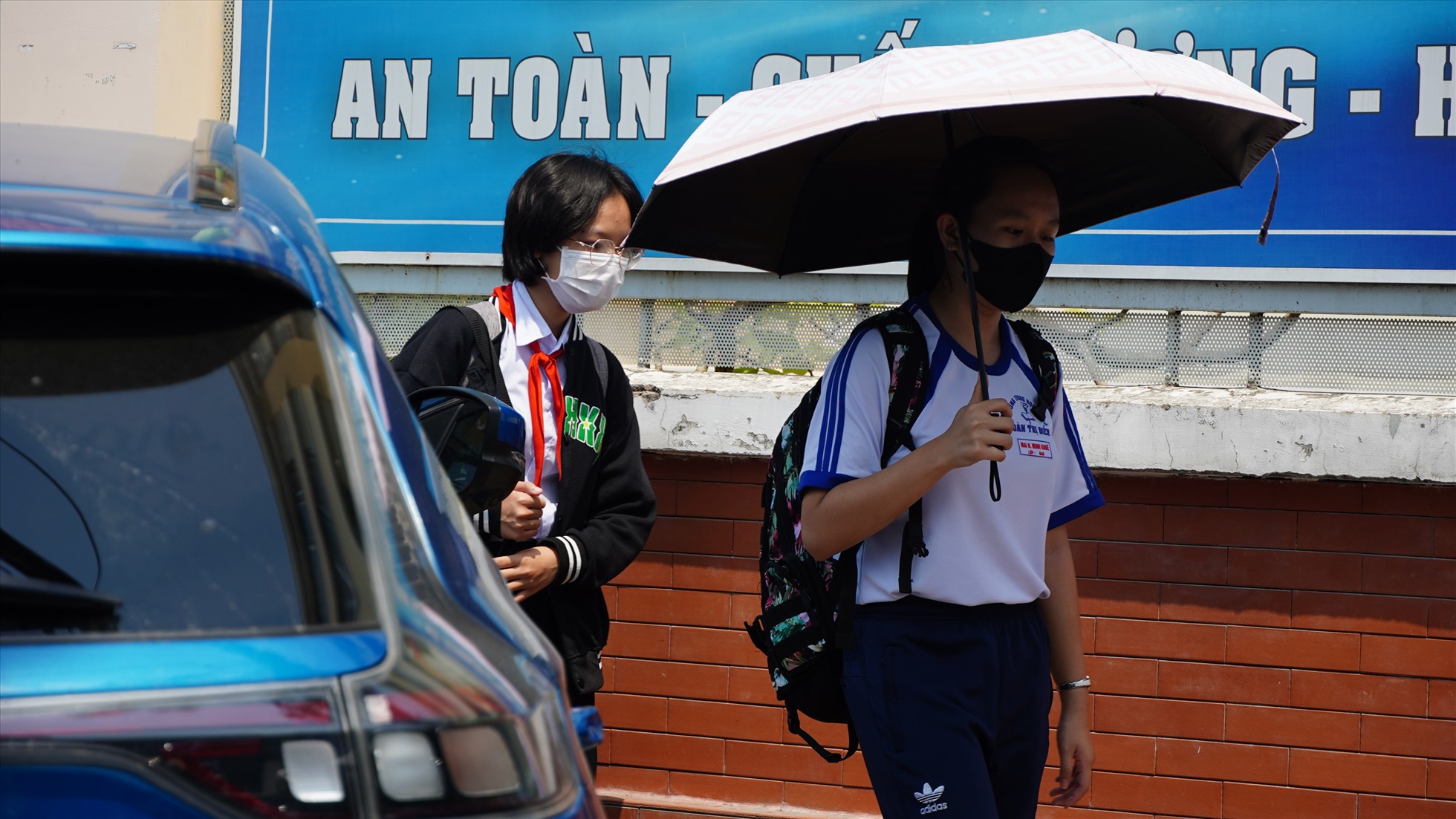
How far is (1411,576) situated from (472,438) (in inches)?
127

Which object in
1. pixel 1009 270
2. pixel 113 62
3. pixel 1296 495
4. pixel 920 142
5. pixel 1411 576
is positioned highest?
pixel 113 62

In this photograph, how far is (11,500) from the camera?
1.23 meters

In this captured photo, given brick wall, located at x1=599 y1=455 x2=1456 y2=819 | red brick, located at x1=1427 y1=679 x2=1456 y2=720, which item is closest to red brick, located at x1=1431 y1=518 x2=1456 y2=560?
brick wall, located at x1=599 y1=455 x2=1456 y2=819

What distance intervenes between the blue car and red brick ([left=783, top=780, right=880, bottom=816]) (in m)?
3.25

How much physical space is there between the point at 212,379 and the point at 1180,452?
3478 millimetres

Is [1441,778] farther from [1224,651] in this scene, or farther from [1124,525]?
[1124,525]

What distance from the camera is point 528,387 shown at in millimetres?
2928

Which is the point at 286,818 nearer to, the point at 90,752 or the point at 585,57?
the point at 90,752

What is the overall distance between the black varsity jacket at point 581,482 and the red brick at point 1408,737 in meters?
2.49

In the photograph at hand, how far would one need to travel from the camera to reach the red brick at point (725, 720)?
14.9 feet

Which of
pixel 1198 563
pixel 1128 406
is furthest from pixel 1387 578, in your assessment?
pixel 1128 406

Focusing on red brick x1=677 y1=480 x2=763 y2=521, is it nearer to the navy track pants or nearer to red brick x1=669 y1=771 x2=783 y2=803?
red brick x1=669 y1=771 x2=783 y2=803

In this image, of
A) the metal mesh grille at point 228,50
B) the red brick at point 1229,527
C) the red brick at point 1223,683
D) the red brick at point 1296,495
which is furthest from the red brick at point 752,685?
the metal mesh grille at point 228,50

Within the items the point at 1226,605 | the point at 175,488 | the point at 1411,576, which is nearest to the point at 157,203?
the point at 175,488
